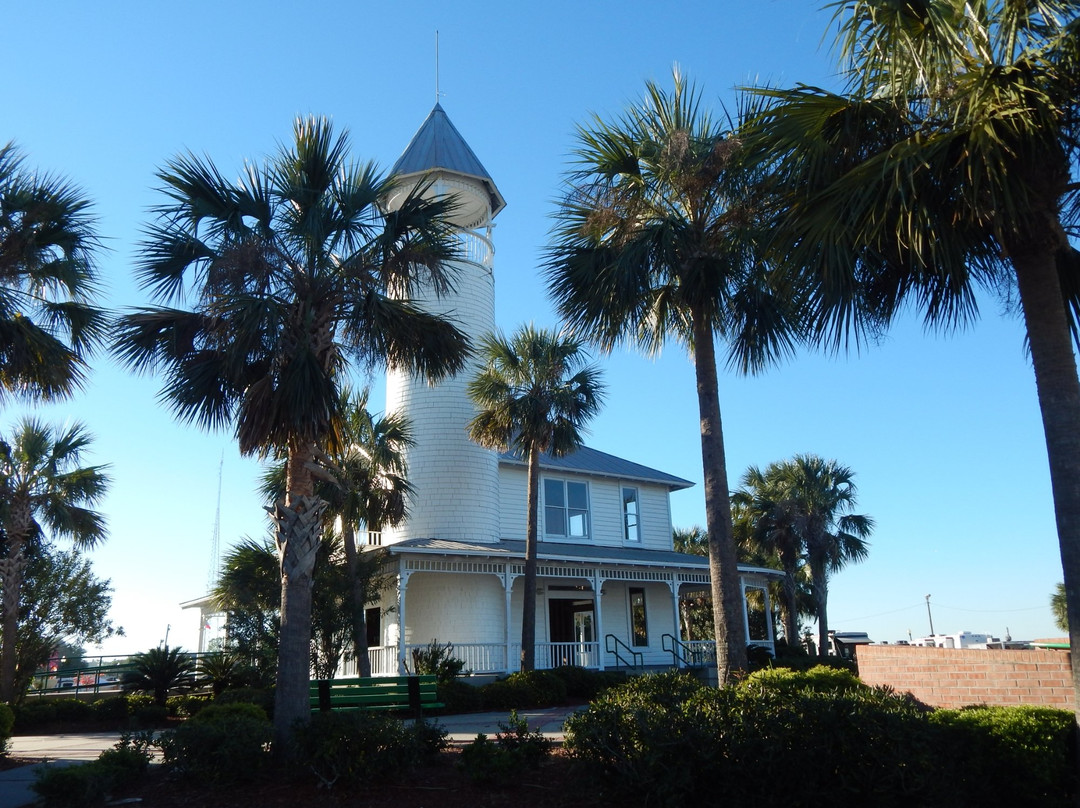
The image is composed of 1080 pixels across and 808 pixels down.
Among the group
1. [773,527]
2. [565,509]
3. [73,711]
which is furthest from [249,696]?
[773,527]

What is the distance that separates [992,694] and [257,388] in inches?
361

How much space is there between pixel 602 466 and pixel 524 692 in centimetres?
1123

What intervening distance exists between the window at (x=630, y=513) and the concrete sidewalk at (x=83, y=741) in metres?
11.1

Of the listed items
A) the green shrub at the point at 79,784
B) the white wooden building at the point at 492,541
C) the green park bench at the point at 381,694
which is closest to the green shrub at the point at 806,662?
the white wooden building at the point at 492,541

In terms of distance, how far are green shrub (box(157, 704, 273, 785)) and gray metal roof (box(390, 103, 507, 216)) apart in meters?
19.1

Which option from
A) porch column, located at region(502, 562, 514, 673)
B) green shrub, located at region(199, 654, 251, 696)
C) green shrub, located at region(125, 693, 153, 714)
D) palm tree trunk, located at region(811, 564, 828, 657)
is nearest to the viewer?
green shrub, located at region(125, 693, 153, 714)

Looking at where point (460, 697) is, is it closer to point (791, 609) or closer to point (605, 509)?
point (605, 509)

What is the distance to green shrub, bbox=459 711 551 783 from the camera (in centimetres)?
824

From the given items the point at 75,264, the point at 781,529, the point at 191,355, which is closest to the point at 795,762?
the point at 191,355

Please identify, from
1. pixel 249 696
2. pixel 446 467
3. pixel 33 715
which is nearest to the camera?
pixel 249 696

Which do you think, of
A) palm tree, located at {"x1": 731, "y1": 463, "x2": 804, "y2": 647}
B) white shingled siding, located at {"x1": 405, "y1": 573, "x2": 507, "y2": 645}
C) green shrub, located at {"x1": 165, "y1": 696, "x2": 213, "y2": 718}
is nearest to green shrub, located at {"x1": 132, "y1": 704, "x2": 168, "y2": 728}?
green shrub, located at {"x1": 165, "y1": 696, "x2": 213, "y2": 718}

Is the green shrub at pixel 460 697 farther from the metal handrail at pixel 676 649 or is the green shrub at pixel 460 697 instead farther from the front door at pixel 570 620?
the metal handrail at pixel 676 649

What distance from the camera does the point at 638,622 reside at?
30.2m

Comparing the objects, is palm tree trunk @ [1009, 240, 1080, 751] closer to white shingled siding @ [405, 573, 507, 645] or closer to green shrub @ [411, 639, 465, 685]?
green shrub @ [411, 639, 465, 685]
